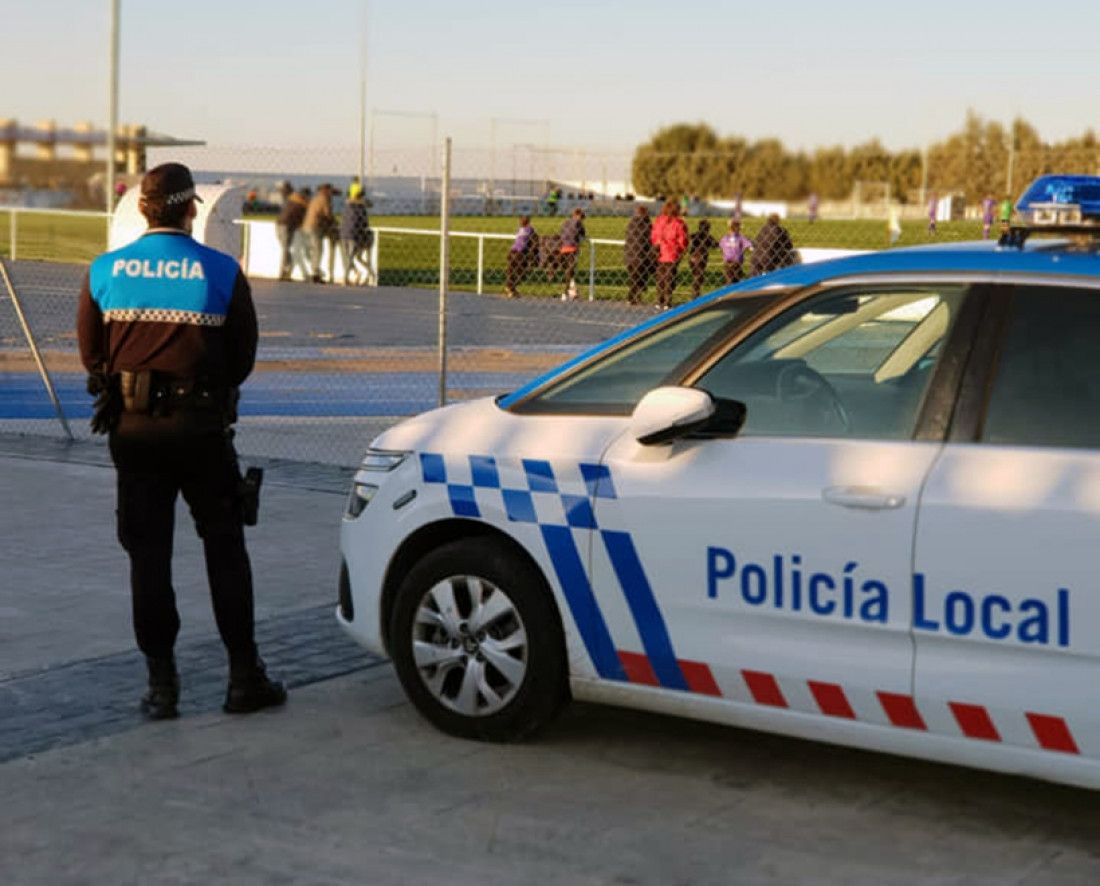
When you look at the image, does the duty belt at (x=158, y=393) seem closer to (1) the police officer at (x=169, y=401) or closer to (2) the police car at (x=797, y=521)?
(1) the police officer at (x=169, y=401)

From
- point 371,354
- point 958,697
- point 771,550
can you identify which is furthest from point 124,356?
point 371,354

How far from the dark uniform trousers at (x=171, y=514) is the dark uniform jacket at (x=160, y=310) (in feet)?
0.51

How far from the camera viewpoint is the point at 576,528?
17.9 ft

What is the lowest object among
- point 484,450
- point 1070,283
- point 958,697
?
point 958,697

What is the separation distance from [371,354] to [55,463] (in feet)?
28.1

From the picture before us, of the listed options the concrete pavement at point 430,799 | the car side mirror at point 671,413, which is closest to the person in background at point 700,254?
the concrete pavement at point 430,799

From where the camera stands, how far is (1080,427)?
4.79 meters

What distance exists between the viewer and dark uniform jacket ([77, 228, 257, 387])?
5762 mm

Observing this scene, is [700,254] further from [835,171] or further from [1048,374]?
[1048,374]

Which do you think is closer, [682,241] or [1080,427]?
[1080,427]

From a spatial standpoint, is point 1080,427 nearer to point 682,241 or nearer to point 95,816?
point 95,816

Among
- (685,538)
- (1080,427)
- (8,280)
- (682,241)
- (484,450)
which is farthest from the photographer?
(682,241)

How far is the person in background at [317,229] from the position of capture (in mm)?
33031

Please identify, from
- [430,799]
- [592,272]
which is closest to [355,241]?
[592,272]
